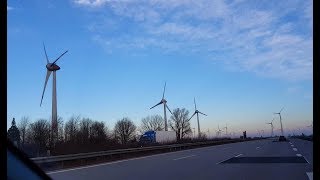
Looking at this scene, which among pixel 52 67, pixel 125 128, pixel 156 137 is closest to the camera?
pixel 52 67

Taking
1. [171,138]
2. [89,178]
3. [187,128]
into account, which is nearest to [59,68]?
[89,178]

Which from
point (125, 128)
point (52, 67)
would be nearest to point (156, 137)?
point (52, 67)

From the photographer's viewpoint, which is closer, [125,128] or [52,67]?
[52,67]

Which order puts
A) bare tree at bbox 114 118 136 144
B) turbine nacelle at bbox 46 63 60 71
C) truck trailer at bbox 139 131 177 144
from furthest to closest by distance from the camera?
bare tree at bbox 114 118 136 144
truck trailer at bbox 139 131 177 144
turbine nacelle at bbox 46 63 60 71

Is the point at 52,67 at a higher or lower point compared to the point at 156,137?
higher

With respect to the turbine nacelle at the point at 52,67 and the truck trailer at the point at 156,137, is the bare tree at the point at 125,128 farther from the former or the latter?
the turbine nacelle at the point at 52,67

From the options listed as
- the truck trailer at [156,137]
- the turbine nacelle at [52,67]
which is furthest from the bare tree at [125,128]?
the turbine nacelle at [52,67]

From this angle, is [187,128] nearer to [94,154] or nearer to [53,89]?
[53,89]

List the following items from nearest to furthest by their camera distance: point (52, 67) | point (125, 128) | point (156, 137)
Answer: point (52, 67), point (156, 137), point (125, 128)

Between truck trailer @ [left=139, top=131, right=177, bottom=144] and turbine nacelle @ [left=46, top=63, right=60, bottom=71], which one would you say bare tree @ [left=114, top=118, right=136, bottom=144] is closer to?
truck trailer @ [left=139, top=131, right=177, bottom=144]

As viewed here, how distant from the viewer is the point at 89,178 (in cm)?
1759

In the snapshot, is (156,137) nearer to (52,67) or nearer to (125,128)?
(52,67)

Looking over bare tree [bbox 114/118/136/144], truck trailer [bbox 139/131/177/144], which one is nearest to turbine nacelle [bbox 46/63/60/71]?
truck trailer [bbox 139/131/177/144]
